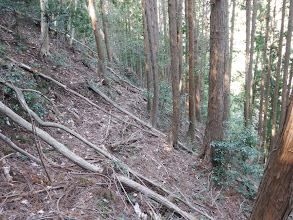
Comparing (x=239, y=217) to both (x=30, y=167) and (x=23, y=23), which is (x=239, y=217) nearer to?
(x=30, y=167)

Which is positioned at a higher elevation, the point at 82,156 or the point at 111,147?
the point at 82,156

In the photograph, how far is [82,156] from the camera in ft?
16.4

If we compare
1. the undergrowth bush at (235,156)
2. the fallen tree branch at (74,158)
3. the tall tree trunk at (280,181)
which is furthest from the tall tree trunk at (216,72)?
the tall tree trunk at (280,181)

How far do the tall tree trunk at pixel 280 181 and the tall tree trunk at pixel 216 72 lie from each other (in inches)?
173

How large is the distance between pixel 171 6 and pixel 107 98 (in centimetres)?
446

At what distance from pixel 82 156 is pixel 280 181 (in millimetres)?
4059

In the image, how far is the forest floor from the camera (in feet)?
10.2

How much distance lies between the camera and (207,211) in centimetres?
510

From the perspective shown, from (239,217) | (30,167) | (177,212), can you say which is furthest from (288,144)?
(239,217)

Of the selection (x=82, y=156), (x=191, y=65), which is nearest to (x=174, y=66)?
(x=191, y=65)

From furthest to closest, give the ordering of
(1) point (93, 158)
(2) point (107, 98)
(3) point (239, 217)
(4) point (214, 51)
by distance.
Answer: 1. (2) point (107, 98)
2. (4) point (214, 51)
3. (3) point (239, 217)
4. (1) point (93, 158)

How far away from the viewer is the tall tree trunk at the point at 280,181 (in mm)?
1822

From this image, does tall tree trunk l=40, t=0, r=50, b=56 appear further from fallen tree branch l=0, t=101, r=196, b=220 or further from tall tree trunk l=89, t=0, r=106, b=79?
fallen tree branch l=0, t=101, r=196, b=220

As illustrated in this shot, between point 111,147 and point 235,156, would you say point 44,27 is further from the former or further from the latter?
point 235,156
